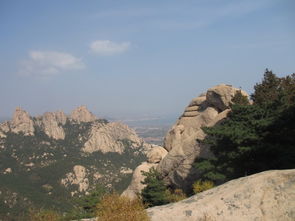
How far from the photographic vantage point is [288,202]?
759cm

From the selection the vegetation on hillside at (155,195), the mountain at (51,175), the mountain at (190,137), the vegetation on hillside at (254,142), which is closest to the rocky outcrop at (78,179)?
the mountain at (51,175)

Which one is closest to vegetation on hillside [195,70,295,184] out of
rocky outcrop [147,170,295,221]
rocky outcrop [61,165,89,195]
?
rocky outcrop [147,170,295,221]

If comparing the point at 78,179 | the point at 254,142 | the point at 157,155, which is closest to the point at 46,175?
the point at 78,179

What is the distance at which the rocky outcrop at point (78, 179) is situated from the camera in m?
147

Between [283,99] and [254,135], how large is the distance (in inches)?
185

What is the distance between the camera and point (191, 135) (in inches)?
1430

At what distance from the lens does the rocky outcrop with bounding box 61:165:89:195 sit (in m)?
147

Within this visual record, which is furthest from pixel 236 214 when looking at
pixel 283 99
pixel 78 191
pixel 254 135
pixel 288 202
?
pixel 78 191

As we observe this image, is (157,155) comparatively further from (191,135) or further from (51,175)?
(51,175)

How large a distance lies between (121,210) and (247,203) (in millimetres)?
3421

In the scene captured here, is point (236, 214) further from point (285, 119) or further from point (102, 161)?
point (102, 161)

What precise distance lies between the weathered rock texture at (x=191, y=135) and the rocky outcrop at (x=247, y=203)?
853 inches

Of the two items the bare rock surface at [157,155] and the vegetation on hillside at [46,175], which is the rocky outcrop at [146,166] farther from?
the vegetation on hillside at [46,175]

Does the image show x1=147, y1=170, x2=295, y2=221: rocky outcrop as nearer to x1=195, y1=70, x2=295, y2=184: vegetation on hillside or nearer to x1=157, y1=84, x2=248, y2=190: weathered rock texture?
x1=195, y1=70, x2=295, y2=184: vegetation on hillside
